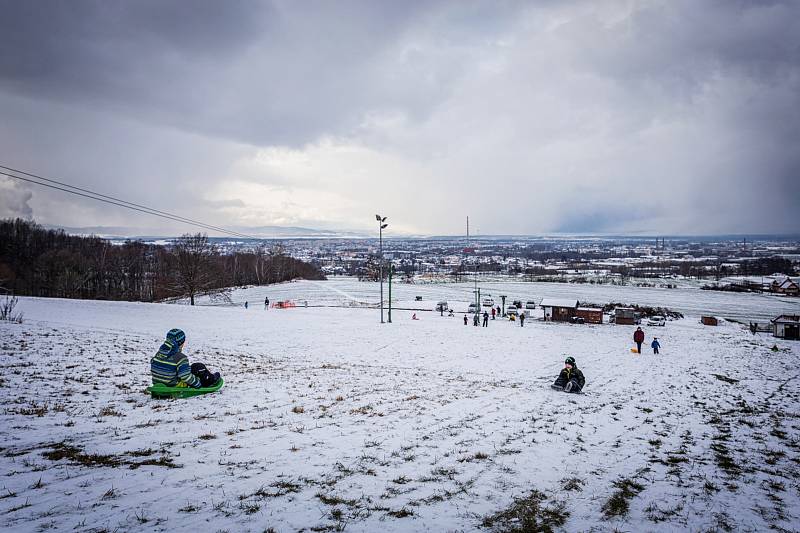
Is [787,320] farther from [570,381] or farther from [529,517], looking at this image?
[529,517]

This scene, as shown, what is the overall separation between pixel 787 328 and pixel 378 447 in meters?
52.2

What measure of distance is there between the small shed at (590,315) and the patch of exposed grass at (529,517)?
155ft

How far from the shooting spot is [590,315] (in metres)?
48.8

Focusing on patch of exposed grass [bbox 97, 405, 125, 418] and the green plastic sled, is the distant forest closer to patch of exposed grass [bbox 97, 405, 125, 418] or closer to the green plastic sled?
the green plastic sled

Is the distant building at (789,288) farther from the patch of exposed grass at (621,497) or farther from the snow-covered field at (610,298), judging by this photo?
the patch of exposed grass at (621,497)

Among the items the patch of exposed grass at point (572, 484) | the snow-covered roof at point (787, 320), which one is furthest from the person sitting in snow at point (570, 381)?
the snow-covered roof at point (787, 320)

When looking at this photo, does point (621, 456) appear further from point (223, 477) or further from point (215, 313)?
point (215, 313)

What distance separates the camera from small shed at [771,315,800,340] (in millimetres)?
40125

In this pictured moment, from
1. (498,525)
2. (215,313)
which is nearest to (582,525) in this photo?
(498,525)

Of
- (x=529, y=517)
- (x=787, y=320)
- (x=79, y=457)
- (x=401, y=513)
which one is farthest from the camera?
(x=787, y=320)

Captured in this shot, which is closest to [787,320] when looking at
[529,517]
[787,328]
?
[787,328]

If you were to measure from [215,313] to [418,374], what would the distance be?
27.6m

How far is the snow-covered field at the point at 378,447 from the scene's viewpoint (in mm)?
5625

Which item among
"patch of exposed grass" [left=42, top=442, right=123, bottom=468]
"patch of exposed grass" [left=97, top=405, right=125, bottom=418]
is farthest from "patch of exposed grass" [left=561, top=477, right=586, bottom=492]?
"patch of exposed grass" [left=97, top=405, right=125, bottom=418]
